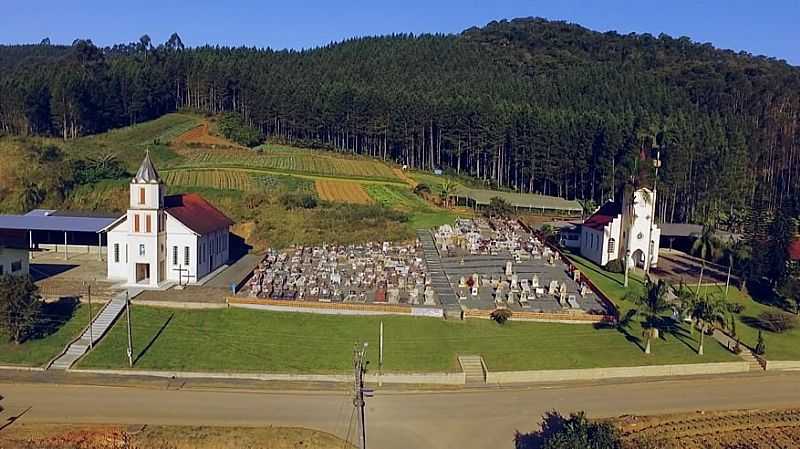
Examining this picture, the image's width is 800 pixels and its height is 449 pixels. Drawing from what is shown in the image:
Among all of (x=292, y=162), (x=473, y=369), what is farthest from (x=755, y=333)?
(x=292, y=162)

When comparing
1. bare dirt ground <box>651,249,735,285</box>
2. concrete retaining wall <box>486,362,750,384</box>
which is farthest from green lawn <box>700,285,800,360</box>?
concrete retaining wall <box>486,362,750,384</box>

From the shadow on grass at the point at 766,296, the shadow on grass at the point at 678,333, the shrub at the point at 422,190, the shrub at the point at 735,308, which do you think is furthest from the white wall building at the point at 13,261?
the shadow on grass at the point at 766,296

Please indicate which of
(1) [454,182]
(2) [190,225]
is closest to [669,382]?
(2) [190,225]

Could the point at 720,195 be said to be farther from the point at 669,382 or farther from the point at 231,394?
the point at 231,394

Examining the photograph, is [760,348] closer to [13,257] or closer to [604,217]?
[604,217]

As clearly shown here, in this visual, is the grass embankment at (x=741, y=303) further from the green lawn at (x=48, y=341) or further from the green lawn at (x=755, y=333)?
the green lawn at (x=48, y=341)

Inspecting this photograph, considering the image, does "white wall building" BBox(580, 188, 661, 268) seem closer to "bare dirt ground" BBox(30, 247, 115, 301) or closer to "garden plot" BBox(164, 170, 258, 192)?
"bare dirt ground" BBox(30, 247, 115, 301)
